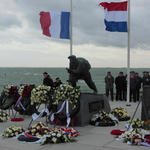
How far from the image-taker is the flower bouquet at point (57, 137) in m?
6.11

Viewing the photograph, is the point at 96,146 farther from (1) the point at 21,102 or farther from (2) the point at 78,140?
(1) the point at 21,102

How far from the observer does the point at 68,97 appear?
771cm

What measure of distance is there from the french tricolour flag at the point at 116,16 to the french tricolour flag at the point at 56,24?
1968mm

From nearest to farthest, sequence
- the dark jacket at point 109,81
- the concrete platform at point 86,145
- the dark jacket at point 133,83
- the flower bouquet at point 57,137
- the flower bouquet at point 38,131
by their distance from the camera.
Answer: the concrete platform at point 86,145
the flower bouquet at point 57,137
the flower bouquet at point 38,131
the dark jacket at point 133,83
the dark jacket at point 109,81

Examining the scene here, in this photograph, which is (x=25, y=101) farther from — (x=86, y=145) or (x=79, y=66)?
(x=86, y=145)

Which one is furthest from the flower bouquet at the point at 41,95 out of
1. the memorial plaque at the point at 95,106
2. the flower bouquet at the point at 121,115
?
the flower bouquet at the point at 121,115

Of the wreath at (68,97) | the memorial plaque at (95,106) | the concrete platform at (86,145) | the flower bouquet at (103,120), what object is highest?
the wreath at (68,97)

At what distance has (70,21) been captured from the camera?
13.2 meters

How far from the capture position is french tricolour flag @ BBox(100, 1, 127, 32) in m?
13.0

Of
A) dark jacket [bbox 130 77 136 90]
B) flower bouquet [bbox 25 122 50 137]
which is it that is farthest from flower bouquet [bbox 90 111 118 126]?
dark jacket [bbox 130 77 136 90]

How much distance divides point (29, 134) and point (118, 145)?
2.26m

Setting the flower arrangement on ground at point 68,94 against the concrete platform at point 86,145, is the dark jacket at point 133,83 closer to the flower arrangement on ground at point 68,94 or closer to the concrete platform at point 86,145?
the flower arrangement on ground at point 68,94

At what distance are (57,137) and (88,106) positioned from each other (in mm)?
2610

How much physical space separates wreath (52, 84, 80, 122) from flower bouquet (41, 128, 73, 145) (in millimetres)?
1514
